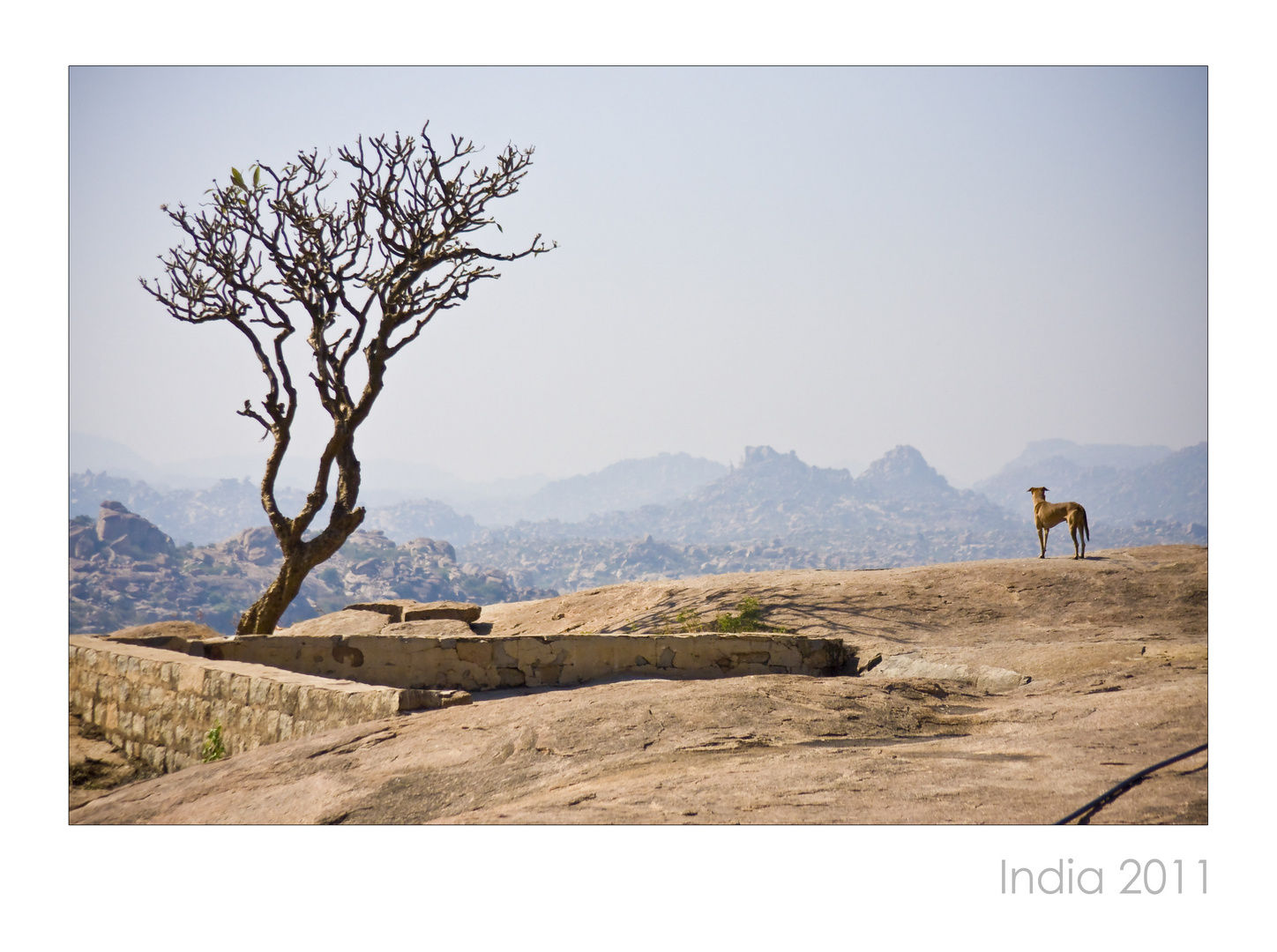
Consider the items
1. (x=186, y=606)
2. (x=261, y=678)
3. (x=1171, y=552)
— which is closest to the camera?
(x=261, y=678)

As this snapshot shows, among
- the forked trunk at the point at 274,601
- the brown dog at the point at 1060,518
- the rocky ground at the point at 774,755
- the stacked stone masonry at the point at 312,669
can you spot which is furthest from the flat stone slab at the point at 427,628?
the brown dog at the point at 1060,518

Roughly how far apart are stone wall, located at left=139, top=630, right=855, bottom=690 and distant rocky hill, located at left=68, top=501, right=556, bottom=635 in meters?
9.62

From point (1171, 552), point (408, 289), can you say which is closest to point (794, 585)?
point (1171, 552)

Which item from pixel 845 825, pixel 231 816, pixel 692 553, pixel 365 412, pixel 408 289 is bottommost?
pixel 692 553

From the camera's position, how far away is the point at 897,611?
13836mm

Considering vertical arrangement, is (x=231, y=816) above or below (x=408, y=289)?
below

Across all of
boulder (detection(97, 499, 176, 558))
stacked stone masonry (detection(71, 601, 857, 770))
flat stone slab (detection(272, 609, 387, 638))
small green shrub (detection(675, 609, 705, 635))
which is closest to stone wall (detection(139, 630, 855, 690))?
stacked stone masonry (detection(71, 601, 857, 770))

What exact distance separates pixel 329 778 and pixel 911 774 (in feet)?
11.4

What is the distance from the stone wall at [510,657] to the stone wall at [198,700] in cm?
99

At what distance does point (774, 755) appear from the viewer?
582cm

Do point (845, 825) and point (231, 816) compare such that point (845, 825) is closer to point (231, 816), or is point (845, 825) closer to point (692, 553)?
point (231, 816)

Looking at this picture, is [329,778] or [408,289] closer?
[329,778]

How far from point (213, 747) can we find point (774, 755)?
4945mm

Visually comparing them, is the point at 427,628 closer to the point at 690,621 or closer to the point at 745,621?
the point at 690,621
